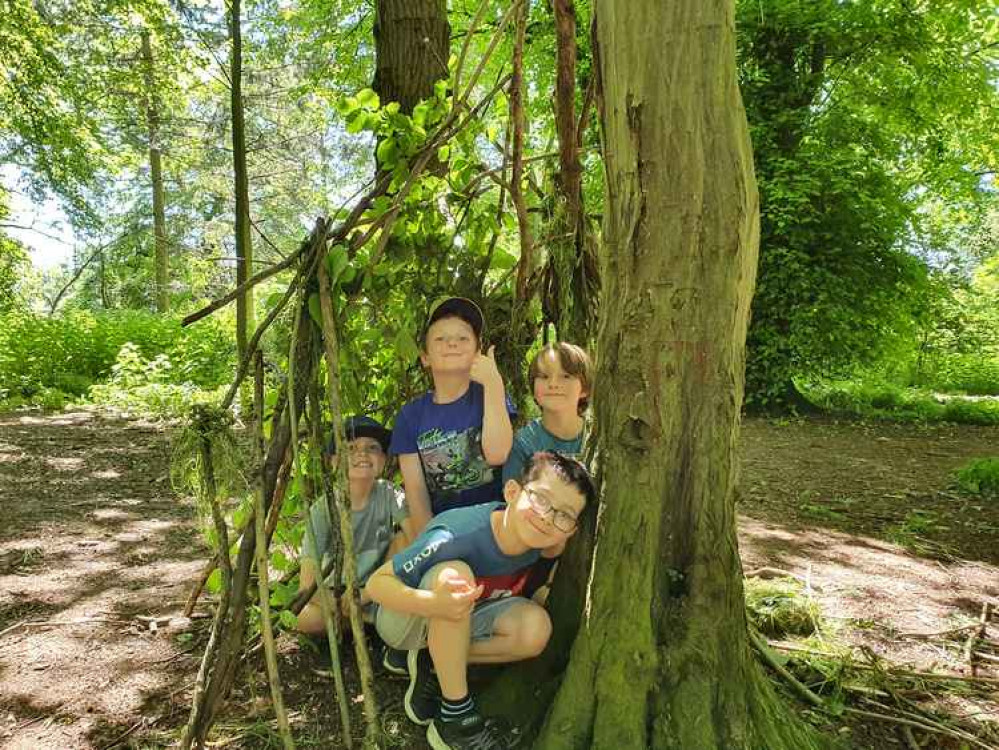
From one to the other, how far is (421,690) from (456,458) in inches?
30.9

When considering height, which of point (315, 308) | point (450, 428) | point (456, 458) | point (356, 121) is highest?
point (356, 121)

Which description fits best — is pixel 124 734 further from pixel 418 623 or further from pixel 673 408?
Answer: pixel 673 408

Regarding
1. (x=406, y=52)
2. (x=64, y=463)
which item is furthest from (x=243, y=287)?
(x=64, y=463)

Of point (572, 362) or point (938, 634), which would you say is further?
point (938, 634)

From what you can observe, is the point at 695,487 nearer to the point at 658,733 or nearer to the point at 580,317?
the point at 658,733

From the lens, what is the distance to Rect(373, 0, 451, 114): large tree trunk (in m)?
3.62

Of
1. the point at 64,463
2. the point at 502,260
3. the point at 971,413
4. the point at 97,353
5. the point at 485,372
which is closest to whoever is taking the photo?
the point at 485,372

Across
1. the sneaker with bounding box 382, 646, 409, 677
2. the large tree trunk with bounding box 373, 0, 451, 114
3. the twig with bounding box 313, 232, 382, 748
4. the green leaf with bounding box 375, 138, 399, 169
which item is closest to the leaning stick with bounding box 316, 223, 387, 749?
the twig with bounding box 313, 232, 382, 748

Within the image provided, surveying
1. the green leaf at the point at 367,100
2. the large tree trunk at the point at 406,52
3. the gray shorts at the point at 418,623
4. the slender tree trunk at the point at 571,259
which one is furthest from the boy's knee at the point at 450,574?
the large tree trunk at the point at 406,52

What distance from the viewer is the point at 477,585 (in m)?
2.07

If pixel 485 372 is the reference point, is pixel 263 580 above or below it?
below

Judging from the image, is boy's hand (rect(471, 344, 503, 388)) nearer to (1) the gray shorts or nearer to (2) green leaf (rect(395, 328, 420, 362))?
(2) green leaf (rect(395, 328, 420, 362))

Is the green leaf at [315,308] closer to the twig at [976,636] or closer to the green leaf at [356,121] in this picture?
the green leaf at [356,121]

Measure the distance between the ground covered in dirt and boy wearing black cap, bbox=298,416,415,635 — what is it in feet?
0.93
